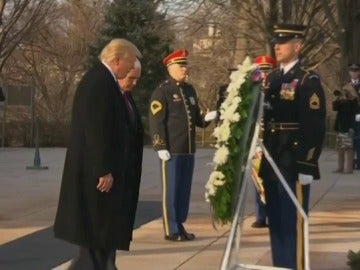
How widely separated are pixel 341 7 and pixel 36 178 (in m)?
6.95

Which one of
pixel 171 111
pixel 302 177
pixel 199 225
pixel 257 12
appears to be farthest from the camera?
pixel 257 12

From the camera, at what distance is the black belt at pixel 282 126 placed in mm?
7035

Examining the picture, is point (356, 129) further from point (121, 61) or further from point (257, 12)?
point (121, 61)

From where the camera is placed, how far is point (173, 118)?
966cm

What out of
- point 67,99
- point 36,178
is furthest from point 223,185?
point 67,99

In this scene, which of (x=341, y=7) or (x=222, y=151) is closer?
(x=222, y=151)

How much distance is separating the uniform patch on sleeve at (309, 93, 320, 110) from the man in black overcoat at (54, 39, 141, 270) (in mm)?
1446

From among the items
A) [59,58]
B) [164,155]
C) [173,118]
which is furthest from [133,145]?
[59,58]

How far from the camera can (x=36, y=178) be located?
1739 centimetres

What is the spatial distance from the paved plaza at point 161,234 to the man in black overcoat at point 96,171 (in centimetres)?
190

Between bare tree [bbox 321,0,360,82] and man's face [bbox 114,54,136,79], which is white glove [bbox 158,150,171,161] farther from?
bare tree [bbox 321,0,360,82]

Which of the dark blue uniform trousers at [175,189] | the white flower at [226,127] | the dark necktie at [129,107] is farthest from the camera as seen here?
the dark blue uniform trousers at [175,189]

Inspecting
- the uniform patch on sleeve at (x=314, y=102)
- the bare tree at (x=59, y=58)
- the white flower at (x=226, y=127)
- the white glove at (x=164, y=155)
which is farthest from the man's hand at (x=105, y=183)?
the bare tree at (x=59, y=58)

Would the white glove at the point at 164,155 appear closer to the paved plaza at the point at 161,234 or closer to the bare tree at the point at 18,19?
the paved plaza at the point at 161,234
